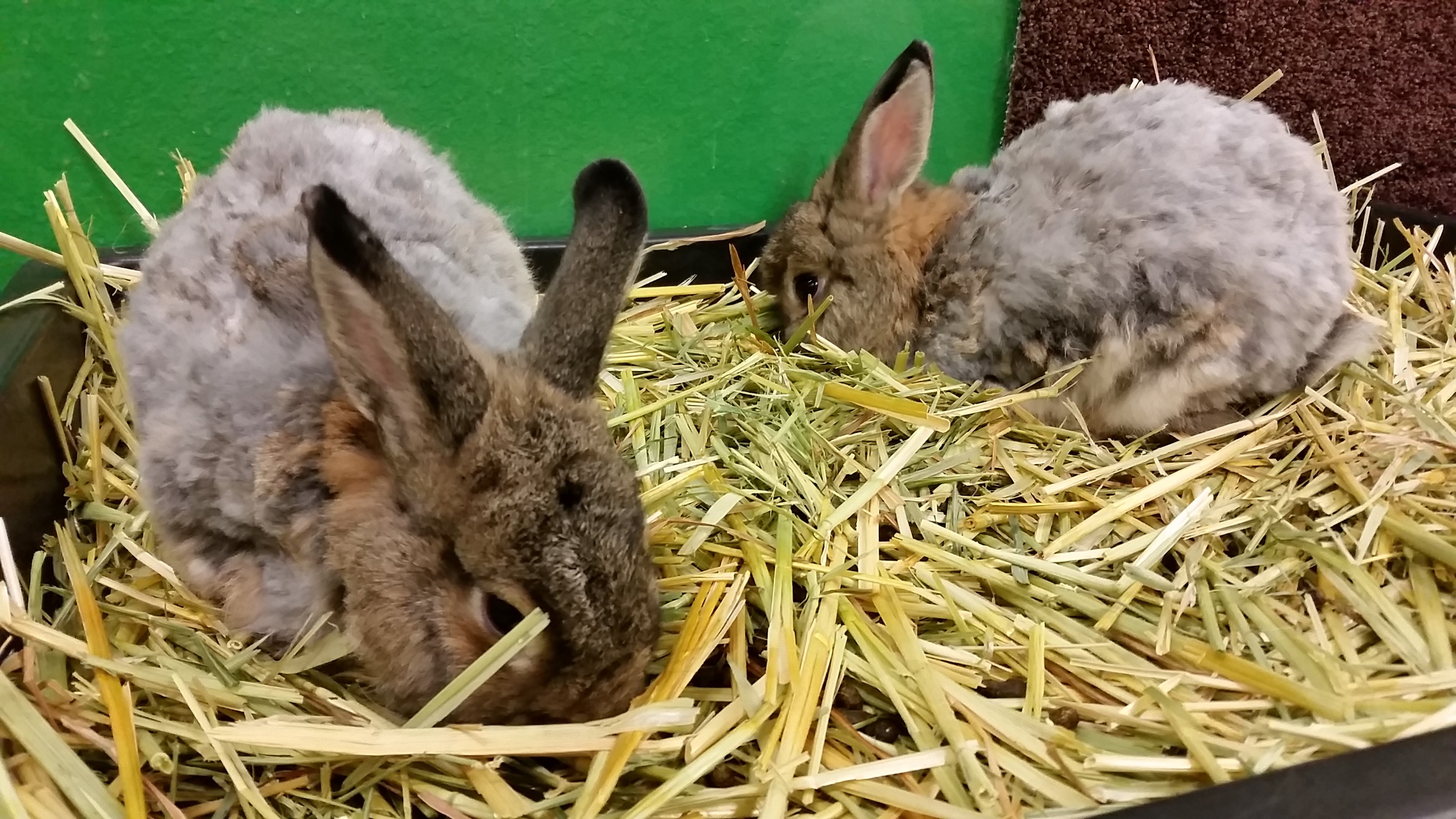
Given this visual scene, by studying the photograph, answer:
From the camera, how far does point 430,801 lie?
49.7 inches

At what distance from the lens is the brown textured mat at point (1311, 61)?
2.55 meters

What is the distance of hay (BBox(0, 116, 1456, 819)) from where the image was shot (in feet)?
4.12

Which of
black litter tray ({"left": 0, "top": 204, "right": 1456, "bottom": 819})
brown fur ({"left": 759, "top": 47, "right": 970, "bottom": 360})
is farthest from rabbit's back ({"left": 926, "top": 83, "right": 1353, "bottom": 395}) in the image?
black litter tray ({"left": 0, "top": 204, "right": 1456, "bottom": 819})

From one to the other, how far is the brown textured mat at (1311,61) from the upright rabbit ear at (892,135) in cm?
61

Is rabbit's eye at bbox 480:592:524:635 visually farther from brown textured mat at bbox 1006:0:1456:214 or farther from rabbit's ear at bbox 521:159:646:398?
brown textured mat at bbox 1006:0:1456:214

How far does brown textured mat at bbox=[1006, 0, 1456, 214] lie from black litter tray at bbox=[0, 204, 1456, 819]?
182 mm

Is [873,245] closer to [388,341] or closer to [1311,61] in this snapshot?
[1311,61]

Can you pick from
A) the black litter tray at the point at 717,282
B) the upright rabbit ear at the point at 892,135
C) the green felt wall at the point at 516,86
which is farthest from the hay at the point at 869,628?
the upright rabbit ear at the point at 892,135

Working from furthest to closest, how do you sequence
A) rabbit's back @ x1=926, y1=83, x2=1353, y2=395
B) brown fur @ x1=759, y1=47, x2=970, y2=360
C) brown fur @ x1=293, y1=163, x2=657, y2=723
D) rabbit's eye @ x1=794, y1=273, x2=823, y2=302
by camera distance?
rabbit's eye @ x1=794, y1=273, x2=823, y2=302 < brown fur @ x1=759, y1=47, x2=970, y2=360 < rabbit's back @ x1=926, y1=83, x2=1353, y2=395 < brown fur @ x1=293, y1=163, x2=657, y2=723

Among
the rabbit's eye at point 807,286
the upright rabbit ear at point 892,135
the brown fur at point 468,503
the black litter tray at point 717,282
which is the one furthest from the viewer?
the rabbit's eye at point 807,286

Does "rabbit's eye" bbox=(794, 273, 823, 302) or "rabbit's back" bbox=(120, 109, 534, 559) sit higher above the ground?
"rabbit's back" bbox=(120, 109, 534, 559)

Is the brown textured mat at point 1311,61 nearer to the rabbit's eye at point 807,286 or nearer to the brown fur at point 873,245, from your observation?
the brown fur at point 873,245

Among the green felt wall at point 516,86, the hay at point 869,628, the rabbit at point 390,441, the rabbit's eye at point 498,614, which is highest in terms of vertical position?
the green felt wall at point 516,86

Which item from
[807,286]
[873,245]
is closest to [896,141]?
[873,245]
